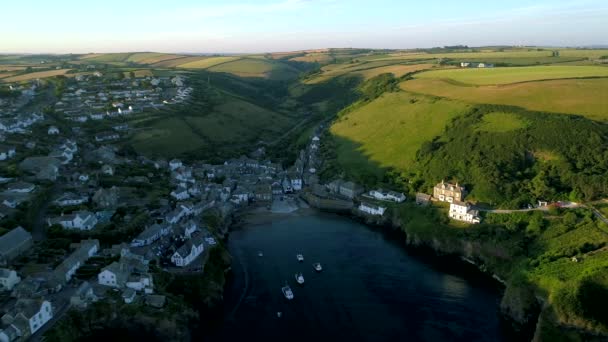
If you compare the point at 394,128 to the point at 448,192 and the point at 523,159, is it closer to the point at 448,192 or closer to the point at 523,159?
the point at 523,159

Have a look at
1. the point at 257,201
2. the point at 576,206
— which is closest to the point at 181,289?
the point at 257,201

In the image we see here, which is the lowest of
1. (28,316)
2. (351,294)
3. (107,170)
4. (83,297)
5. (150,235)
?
(351,294)

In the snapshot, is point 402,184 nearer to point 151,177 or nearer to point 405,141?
point 405,141

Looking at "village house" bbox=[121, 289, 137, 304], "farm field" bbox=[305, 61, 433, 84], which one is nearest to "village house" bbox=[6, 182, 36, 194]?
"village house" bbox=[121, 289, 137, 304]

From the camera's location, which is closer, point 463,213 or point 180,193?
point 463,213

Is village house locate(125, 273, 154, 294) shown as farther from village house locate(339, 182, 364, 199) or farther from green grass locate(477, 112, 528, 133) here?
green grass locate(477, 112, 528, 133)

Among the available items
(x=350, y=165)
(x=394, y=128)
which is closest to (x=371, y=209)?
(x=350, y=165)
